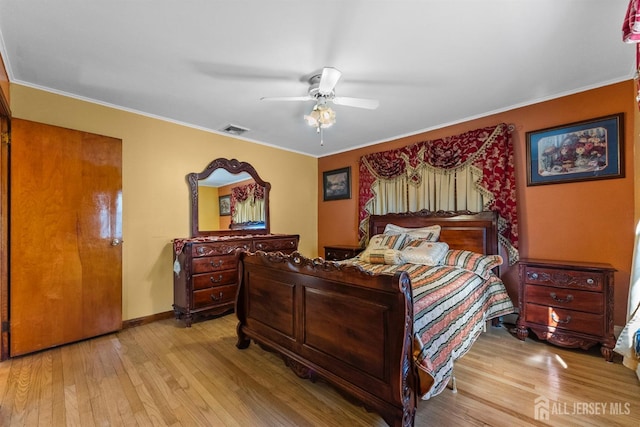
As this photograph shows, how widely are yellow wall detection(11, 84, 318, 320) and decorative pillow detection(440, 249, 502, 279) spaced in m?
3.23


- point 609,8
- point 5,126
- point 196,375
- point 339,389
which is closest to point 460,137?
point 609,8

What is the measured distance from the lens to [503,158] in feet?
10.2

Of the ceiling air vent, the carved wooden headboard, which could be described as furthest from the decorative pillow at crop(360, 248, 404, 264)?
the ceiling air vent

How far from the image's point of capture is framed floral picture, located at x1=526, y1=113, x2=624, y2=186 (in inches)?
100

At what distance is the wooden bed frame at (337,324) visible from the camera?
143 centimetres

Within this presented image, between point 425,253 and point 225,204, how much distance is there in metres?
2.74

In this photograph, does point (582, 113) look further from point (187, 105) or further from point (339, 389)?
point (187, 105)

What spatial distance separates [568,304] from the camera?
2467 mm

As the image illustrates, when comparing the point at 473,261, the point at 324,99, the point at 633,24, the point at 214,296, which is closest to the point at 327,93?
the point at 324,99

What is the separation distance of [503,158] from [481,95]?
788 millimetres

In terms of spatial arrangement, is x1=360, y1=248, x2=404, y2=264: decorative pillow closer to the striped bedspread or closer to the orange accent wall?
the striped bedspread

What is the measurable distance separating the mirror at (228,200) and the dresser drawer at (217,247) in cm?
48

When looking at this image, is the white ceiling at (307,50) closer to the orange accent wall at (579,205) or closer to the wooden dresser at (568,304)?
the orange accent wall at (579,205)

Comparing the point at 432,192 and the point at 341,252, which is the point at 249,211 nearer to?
the point at 341,252
